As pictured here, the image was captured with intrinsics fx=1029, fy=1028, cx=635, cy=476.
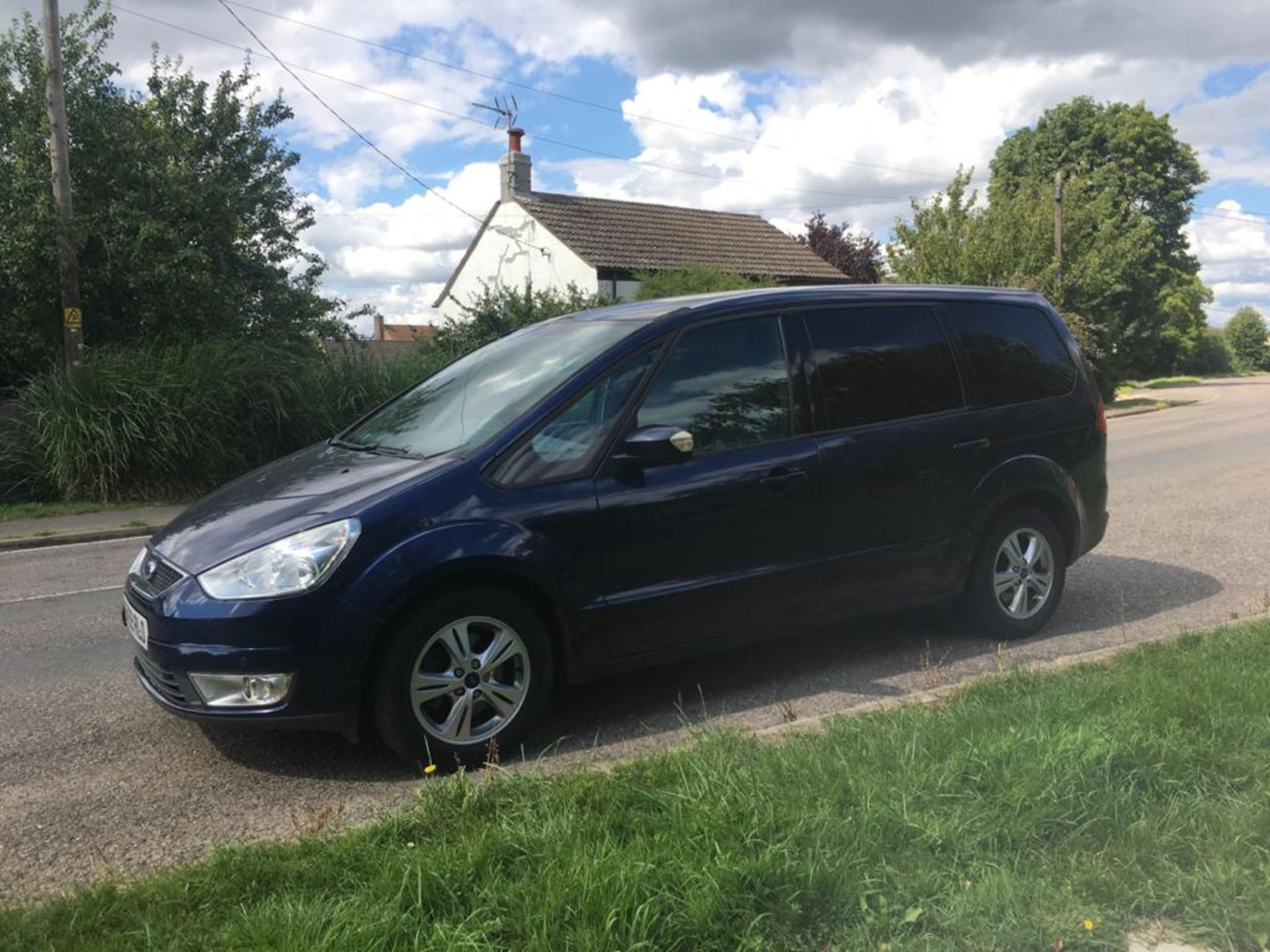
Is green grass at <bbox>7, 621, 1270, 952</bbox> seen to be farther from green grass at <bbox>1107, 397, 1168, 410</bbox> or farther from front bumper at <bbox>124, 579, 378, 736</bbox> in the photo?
green grass at <bbox>1107, 397, 1168, 410</bbox>

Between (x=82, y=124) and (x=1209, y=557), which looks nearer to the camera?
(x=1209, y=557)

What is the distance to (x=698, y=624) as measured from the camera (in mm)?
4469

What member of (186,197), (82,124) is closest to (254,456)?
(186,197)

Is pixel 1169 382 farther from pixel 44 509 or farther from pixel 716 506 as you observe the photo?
pixel 716 506

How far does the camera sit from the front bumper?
3.69 metres

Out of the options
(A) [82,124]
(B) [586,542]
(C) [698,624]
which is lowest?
(C) [698,624]

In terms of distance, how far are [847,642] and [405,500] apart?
2894 millimetres

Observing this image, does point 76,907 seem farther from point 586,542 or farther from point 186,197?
point 186,197

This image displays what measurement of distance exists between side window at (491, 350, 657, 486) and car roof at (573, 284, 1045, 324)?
1.35 ft

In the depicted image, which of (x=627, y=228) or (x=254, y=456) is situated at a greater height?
(x=627, y=228)

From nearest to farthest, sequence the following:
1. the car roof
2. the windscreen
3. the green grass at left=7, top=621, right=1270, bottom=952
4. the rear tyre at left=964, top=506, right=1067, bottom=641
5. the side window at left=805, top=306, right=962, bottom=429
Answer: the green grass at left=7, top=621, right=1270, bottom=952, the windscreen, the car roof, the side window at left=805, top=306, right=962, bottom=429, the rear tyre at left=964, top=506, right=1067, bottom=641

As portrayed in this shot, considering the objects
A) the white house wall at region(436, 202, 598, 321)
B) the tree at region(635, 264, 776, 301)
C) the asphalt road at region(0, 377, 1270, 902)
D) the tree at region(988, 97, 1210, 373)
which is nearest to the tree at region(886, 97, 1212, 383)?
the tree at region(988, 97, 1210, 373)

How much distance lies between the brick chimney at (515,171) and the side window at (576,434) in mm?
30843

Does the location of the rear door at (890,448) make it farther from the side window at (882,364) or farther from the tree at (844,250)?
the tree at (844,250)
